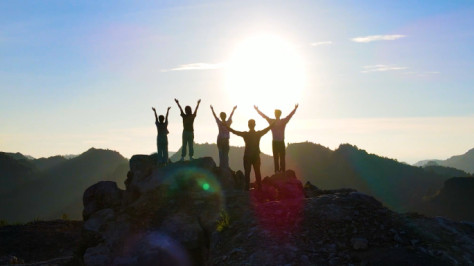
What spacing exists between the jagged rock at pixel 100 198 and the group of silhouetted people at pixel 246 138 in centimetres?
261

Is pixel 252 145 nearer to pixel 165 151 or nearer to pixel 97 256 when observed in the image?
pixel 165 151

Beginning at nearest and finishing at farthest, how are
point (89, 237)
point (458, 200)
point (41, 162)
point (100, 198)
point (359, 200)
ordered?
point (359, 200) → point (89, 237) → point (100, 198) → point (458, 200) → point (41, 162)

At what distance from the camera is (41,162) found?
19588 centimetres

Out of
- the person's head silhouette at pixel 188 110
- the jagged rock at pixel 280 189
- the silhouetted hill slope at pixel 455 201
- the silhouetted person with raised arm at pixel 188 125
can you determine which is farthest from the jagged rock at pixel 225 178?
the silhouetted hill slope at pixel 455 201

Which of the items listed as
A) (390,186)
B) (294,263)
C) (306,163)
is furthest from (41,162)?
(294,263)

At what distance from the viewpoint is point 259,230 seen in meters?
12.7

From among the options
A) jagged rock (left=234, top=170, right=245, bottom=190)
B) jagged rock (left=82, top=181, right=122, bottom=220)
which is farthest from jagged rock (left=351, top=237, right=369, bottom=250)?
jagged rock (left=82, top=181, right=122, bottom=220)

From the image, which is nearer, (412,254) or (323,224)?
(412,254)

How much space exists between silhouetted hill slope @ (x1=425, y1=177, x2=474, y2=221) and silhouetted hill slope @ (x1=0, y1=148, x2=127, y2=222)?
2694 inches

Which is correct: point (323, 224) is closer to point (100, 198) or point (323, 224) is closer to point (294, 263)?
point (294, 263)

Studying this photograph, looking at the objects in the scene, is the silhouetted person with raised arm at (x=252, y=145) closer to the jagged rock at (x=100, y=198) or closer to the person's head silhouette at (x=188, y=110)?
the person's head silhouette at (x=188, y=110)

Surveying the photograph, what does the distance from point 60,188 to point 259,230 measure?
5111 inches

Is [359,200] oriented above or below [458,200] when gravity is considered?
above

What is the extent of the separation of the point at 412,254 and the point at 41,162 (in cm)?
20734
